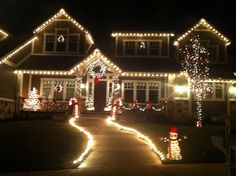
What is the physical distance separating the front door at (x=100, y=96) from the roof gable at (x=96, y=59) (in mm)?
2213

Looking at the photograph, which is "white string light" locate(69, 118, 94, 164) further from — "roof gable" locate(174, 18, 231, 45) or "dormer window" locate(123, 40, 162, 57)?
"roof gable" locate(174, 18, 231, 45)

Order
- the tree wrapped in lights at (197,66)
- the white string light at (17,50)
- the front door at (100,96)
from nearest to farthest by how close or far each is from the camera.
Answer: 1. the tree wrapped in lights at (197,66)
2. the white string light at (17,50)
3. the front door at (100,96)

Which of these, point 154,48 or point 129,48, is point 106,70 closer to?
point 129,48

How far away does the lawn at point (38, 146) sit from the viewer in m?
11.9

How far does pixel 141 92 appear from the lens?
84.3 feet

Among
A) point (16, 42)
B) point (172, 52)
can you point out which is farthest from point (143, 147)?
point (16, 42)

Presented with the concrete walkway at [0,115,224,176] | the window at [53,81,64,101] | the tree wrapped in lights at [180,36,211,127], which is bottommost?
the concrete walkway at [0,115,224,176]

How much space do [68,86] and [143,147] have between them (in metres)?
12.5

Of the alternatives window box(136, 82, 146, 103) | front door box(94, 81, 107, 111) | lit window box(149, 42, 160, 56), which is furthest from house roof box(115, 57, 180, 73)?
front door box(94, 81, 107, 111)

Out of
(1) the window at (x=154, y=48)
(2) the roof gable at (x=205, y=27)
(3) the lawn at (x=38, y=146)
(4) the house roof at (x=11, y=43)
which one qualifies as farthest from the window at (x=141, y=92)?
(4) the house roof at (x=11, y=43)

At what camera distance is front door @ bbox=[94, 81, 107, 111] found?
2552 centimetres

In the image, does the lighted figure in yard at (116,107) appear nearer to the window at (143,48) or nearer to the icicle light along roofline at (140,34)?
the window at (143,48)

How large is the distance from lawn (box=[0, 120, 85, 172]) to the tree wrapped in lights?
8.79 m

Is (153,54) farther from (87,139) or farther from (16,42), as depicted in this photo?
(87,139)
